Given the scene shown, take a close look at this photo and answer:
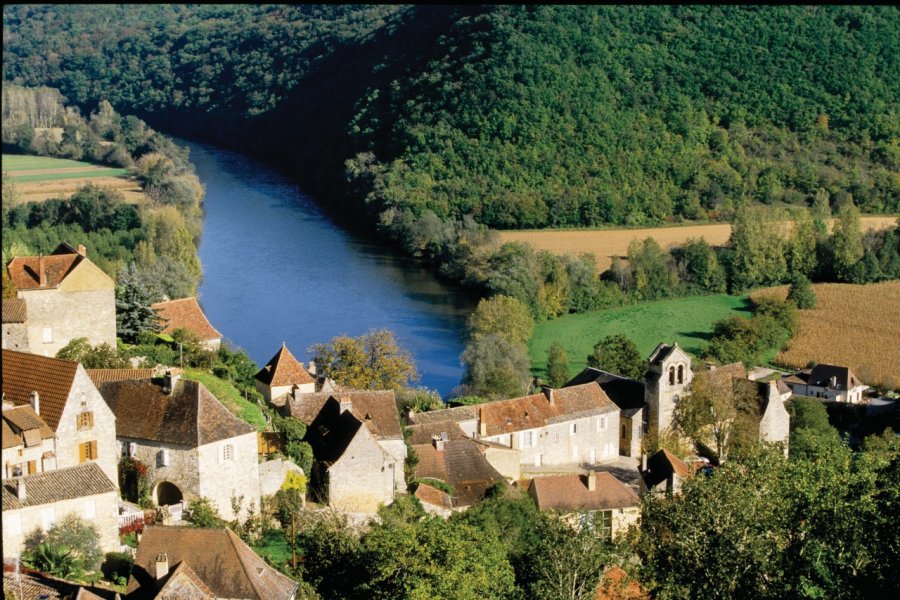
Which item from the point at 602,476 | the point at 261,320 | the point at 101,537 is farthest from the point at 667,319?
the point at 101,537

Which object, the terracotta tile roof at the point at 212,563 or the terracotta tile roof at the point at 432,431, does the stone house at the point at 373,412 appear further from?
the terracotta tile roof at the point at 212,563

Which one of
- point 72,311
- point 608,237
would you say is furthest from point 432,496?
point 608,237

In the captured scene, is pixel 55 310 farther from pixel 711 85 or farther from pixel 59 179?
pixel 711 85

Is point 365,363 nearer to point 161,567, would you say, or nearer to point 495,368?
point 495,368

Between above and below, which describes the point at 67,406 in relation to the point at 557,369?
above

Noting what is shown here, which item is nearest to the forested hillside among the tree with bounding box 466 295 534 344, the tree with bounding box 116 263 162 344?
the tree with bounding box 466 295 534 344

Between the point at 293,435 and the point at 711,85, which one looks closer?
the point at 293,435
